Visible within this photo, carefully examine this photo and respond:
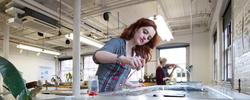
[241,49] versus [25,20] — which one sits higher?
[25,20]

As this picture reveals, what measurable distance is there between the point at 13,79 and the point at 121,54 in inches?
32.6

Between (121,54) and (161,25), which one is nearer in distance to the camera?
(121,54)

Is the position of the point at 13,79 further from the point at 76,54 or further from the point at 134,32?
the point at 134,32

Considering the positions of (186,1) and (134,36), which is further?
(186,1)

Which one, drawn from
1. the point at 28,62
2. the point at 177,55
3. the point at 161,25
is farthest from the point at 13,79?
the point at 28,62

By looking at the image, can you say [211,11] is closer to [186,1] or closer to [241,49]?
[186,1]

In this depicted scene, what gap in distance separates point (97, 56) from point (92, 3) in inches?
149

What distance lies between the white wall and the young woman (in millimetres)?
8462

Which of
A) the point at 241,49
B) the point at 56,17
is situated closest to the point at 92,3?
the point at 56,17

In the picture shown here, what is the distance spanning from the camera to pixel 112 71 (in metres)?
1.24

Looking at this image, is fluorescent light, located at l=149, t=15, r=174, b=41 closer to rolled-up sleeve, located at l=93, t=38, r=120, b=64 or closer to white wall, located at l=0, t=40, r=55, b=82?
rolled-up sleeve, located at l=93, t=38, r=120, b=64

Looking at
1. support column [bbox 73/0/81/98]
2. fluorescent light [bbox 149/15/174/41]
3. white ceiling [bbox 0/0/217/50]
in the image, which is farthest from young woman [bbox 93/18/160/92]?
white ceiling [bbox 0/0/217/50]

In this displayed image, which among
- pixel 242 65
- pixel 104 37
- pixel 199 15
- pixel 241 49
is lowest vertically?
pixel 242 65

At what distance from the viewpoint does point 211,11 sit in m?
5.29
